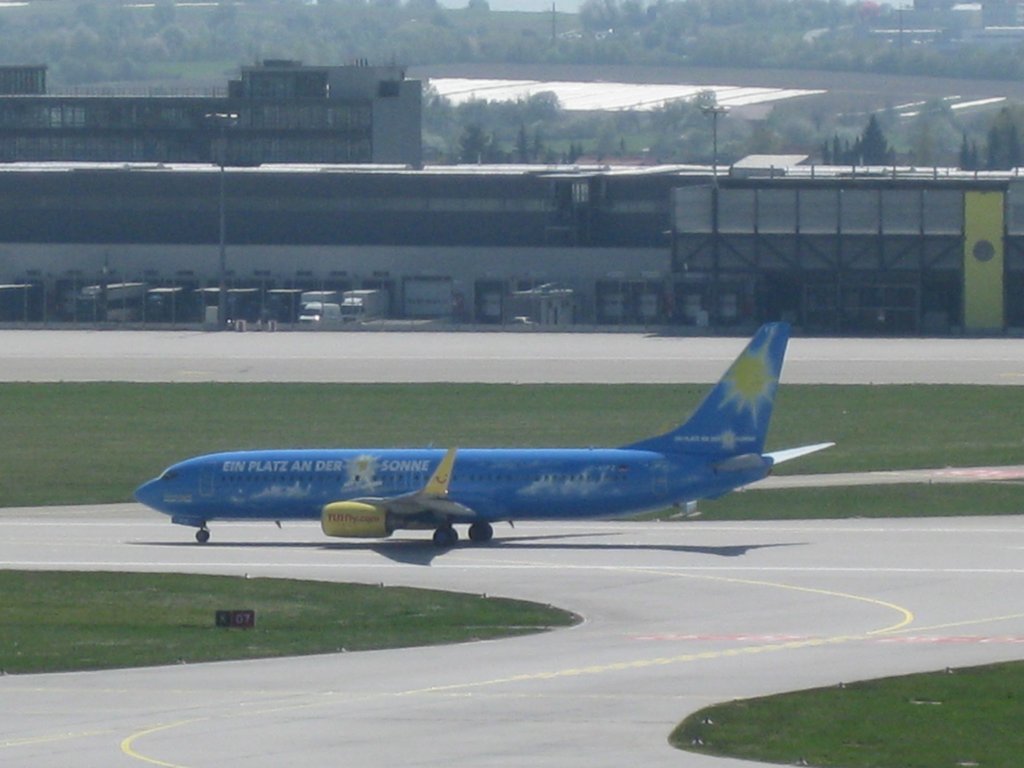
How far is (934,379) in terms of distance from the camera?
91.8 metres

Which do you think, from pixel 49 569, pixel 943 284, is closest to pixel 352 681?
pixel 49 569

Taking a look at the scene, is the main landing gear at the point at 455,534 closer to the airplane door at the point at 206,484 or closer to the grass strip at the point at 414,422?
the airplane door at the point at 206,484

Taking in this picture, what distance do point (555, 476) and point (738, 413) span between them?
498cm

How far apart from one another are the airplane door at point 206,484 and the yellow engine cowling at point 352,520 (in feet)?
13.9

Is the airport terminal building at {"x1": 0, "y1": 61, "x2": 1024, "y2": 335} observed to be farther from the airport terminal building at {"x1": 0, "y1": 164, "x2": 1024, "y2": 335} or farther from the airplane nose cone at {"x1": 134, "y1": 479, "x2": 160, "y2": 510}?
the airplane nose cone at {"x1": 134, "y1": 479, "x2": 160, "y2": 510}

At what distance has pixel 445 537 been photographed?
176 feet

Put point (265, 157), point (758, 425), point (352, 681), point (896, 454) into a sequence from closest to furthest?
1. point (352, 681)
2. point (758, 425)
3. point (896, 454)
4. point (265, 157)

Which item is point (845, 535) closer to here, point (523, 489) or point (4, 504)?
point (523, 489)

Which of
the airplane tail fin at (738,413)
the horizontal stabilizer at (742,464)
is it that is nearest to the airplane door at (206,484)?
the airplane tail fin at (738,413)

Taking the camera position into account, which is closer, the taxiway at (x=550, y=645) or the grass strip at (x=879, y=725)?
the grass strip at (x=879, y=725)

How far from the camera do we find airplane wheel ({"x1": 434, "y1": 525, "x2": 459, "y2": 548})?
5366 cm

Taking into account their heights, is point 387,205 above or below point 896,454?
above

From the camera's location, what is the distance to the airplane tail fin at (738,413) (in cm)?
5291

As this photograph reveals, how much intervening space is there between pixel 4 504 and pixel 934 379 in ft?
148
